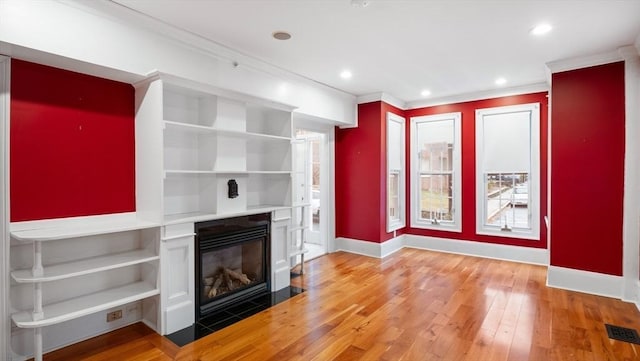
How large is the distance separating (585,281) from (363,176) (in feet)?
10.8

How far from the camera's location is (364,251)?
573 cm

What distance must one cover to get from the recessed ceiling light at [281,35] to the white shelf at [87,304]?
2.62 metres

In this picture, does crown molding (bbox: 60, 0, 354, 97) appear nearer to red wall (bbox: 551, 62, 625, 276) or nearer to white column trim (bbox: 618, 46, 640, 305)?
red wall (bbox: 551, 62, 625, 276)

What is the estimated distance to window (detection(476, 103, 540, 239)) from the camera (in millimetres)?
5137

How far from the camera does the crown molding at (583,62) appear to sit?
375cm

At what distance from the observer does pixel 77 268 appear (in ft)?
8.39

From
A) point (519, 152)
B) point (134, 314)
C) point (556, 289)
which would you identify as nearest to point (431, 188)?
point (519, 152)

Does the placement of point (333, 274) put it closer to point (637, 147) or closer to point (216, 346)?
point (216, 346)

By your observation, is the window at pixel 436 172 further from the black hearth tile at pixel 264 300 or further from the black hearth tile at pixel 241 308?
the black hearth tile at pixel 241 308

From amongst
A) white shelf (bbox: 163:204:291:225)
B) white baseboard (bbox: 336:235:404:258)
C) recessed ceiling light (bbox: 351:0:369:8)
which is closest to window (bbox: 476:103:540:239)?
white baseboard (bbox: 336:235:404:258)

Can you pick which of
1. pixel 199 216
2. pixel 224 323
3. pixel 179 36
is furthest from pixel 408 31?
pixel 224 323

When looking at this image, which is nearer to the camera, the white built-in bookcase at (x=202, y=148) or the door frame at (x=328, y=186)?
the white built-in bookcase at (x=202, y=148)

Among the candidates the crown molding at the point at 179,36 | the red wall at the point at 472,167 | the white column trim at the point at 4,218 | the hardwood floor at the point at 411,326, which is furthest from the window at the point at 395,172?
the white column trim at the point at 4,218

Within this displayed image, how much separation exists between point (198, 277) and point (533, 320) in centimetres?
326
